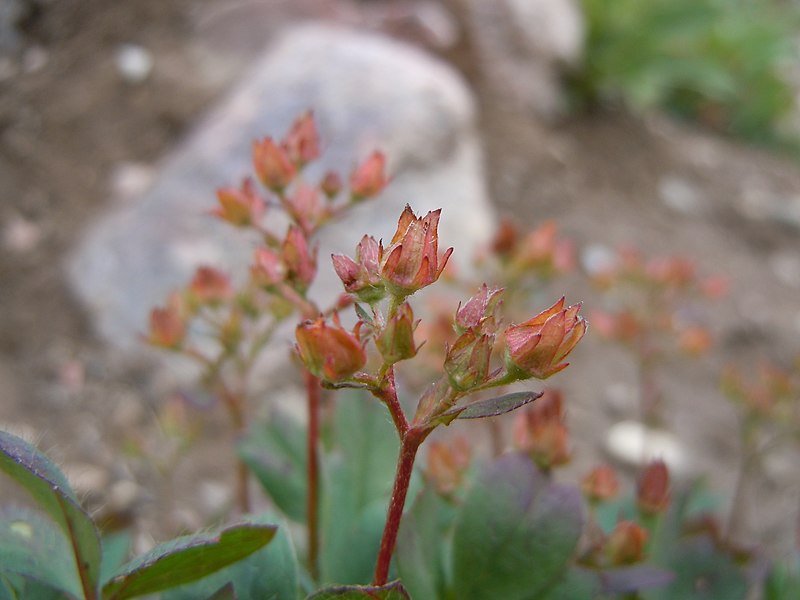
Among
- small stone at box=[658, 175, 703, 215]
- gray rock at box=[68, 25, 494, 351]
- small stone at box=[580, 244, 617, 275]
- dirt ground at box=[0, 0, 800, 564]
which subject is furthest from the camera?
small stone at box=[658, 175, 703, 215]

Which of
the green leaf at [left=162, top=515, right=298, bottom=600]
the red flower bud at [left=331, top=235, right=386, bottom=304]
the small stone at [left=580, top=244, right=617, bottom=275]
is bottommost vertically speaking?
the small stone at [left=580, top=244, right=617, bottom=275]

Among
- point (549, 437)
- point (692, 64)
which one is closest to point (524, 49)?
point (692, 64)

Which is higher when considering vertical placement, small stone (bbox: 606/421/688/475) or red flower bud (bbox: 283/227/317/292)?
red flower bud (bbox: 283/227/317/292)

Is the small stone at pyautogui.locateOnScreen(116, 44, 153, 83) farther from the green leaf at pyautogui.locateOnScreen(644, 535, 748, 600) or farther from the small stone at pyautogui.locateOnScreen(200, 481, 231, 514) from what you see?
the green leaf at pyautogui.locateOnScreen(644, 535, 748, 600)

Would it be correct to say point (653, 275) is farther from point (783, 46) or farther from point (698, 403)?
point (783, 46)

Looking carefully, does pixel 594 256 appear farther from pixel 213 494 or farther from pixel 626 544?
pixel 626 544

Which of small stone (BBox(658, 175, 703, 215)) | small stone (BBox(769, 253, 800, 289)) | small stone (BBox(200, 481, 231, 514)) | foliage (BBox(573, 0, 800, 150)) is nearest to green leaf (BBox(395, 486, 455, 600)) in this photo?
small stone (BBox(200, 481, 231, 514))

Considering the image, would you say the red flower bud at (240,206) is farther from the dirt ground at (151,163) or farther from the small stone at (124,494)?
the small stone at (124,494)
